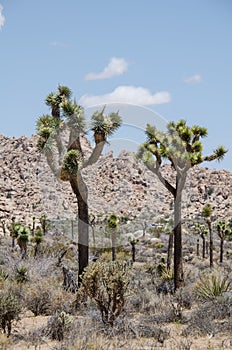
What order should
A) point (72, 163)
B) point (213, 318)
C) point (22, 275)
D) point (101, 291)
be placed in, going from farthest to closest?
point (22, 275)
point (72, 163)
point (213, 318)
point (101, 291)

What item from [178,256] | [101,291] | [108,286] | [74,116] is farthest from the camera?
[178,256]

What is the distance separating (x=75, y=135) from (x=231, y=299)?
6.13 metres

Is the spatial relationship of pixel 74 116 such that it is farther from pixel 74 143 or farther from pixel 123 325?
pixel 123 325

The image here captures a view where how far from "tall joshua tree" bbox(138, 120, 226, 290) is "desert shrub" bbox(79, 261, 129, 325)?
624 cm

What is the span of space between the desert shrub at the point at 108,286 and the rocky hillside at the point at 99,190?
1696 inches

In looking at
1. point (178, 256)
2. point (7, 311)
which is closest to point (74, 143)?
point (178, 256)

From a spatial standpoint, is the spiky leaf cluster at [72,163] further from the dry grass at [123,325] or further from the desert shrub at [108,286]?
the desert shrub at [108,286]

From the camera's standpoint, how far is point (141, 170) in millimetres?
69812

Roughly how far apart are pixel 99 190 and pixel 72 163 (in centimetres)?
4390

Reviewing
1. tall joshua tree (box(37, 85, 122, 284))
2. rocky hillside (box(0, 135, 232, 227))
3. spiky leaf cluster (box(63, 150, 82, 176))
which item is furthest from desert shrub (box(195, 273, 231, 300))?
rocky hillside (box(0, 135, 232, 227))

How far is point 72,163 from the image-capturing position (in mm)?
12844

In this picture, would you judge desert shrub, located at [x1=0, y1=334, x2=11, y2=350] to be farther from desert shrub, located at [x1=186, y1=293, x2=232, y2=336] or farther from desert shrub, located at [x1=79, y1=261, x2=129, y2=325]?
desert shrub, located at [x1=186, y1=293, x2=232, y2=336]

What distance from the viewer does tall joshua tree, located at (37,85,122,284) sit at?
42.9 feet

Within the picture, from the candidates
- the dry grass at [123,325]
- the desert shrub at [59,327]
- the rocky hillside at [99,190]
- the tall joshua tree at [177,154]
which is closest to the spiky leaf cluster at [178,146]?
the tall joshua tree at [177,154]
